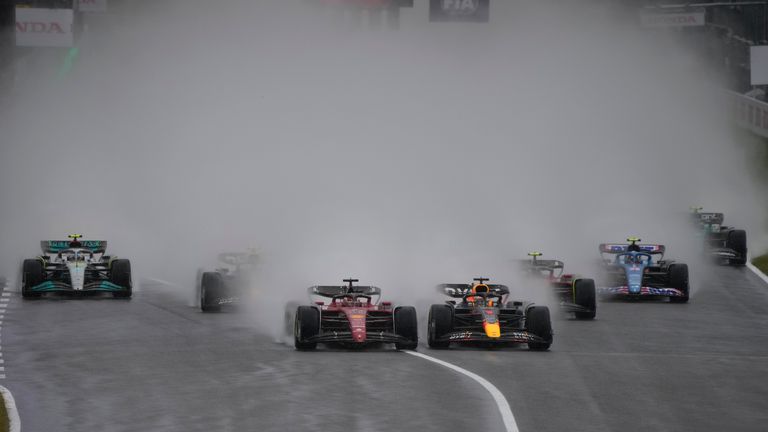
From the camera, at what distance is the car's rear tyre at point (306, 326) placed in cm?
2333

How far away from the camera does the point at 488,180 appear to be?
67188 mm

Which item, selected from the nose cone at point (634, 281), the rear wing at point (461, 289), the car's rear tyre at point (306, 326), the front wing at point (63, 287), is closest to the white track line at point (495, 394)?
the car's rear tyre at point (306, 326)

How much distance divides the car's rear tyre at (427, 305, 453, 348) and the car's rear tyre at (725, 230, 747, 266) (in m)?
22.3

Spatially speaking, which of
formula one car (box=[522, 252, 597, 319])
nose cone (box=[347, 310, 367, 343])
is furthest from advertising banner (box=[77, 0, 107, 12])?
nose cone (box=[347, 310, 367, 343])

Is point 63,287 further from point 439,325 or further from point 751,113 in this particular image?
point 751,113

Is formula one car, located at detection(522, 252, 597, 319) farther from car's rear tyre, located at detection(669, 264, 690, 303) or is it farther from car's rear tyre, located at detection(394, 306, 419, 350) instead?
car's rear tyre, located at detection(394, 306, 419, 350)

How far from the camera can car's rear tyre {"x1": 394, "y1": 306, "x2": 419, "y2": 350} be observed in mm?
23453

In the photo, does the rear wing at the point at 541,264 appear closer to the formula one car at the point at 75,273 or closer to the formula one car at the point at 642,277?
the formula one car at the point at 642,277

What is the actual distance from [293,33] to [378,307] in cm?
4826

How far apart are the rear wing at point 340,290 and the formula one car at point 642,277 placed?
951 cm

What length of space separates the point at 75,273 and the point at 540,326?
44.4 feet

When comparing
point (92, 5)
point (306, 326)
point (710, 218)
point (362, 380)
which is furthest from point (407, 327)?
point (92, 5)

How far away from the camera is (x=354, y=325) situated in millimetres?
23453

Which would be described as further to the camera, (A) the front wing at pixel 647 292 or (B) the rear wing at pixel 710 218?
(B) the rear wing at pixel 710 218
